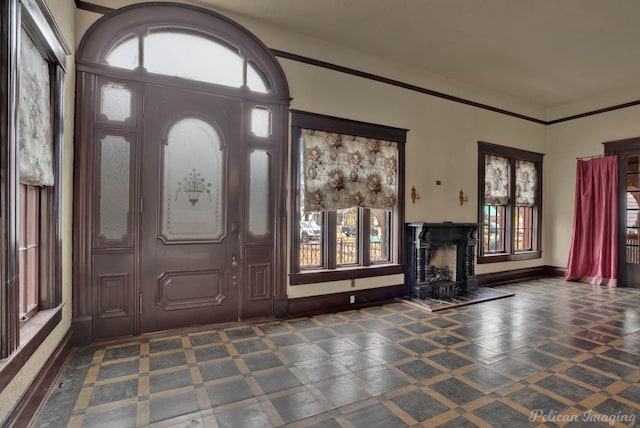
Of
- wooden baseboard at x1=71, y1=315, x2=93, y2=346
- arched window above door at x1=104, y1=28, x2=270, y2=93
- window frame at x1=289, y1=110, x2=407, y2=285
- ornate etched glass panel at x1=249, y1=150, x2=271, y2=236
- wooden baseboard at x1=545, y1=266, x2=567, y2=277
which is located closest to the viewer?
wooden baseboard at x1=71, y1=315, x2=93, y2=346

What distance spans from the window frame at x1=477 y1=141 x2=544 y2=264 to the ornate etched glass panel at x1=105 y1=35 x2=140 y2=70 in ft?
17.9

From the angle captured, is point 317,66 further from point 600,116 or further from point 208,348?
point 600,116

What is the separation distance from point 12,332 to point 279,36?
12.9 ft

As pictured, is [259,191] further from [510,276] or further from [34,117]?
[510,276]

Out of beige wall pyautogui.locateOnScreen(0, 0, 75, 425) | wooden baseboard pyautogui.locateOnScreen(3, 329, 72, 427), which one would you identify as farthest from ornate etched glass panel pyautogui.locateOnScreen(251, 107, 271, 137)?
wooden baseboard pyautogui.locateOnScreen(3, 329, 72, 427)

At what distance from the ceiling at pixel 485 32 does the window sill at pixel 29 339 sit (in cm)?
342

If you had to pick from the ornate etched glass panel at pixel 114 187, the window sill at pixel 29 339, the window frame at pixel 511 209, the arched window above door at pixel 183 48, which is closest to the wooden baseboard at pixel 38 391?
the window sill at pixel 29 339

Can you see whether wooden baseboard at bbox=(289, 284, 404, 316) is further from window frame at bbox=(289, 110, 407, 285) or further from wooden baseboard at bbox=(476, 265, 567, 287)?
wooden baseboard at bbox=(476, 265, 567, 287)

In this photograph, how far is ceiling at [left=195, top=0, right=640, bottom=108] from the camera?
151 inches

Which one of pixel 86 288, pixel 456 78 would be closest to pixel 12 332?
pixel 86 288

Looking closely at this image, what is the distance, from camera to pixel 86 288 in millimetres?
3412

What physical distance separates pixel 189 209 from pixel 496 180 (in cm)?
552

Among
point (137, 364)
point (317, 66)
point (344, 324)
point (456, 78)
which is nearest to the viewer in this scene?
point (137, 364)

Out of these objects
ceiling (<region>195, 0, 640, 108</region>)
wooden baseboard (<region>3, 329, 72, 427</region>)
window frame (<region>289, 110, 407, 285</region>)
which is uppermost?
ceiling (<region>195, 0, 640, 108</region>)
